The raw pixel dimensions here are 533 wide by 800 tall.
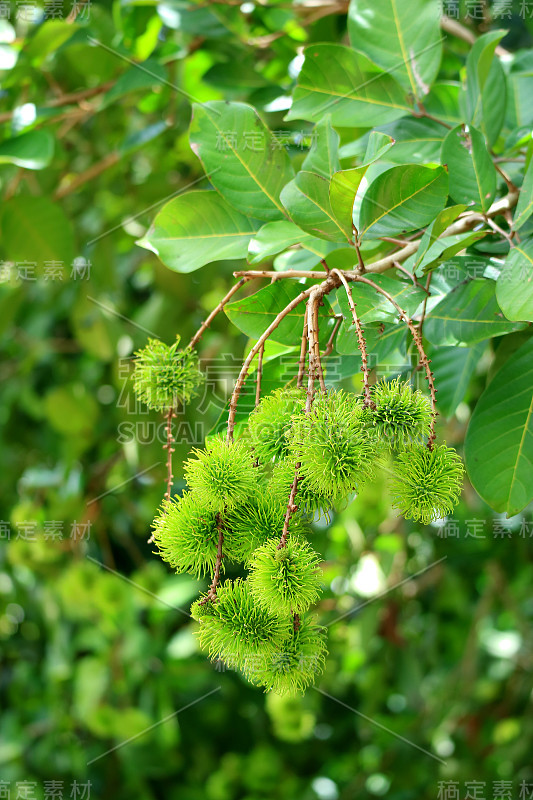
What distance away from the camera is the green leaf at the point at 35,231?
1445mm

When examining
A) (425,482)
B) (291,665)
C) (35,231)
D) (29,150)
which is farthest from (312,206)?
(35,231)

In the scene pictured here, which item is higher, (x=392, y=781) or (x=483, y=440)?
(x=483, y=440)

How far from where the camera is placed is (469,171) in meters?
0.77

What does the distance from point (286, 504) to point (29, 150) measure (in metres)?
0.84

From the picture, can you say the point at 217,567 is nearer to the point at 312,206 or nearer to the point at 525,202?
the point at 312,206

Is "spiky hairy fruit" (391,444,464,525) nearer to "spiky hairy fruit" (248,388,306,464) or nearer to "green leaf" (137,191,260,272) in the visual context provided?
"spiky hairy fruit" (248,388,306,464)

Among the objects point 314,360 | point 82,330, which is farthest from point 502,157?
point 82,330

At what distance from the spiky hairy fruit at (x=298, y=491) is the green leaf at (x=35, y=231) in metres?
1.04

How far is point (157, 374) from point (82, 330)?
1.36m

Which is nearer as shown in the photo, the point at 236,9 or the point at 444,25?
the point at 444,25

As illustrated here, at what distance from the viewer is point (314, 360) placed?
0.57m

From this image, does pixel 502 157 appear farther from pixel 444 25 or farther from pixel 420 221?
pixel 444 25

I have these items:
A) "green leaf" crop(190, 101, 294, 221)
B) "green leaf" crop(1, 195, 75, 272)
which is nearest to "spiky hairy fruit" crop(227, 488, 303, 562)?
"green leaf" crop(190, 101, 294, 221)

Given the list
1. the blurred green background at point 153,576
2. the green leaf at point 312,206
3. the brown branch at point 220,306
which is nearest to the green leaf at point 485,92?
the green leaf at point 312,206
